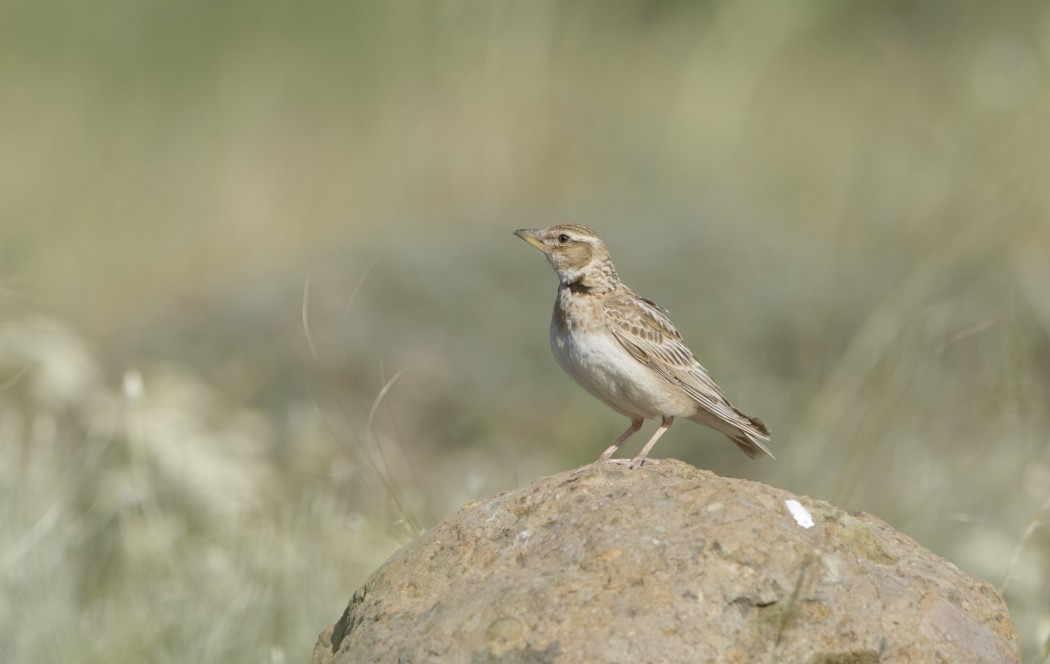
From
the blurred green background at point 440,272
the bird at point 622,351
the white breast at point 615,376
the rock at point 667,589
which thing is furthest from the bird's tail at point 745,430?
the rock at point 667,589

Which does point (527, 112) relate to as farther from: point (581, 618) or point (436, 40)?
point (581, 618)

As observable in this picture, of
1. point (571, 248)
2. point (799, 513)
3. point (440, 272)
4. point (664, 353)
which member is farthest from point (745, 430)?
point (440, 272)

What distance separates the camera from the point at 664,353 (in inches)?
243

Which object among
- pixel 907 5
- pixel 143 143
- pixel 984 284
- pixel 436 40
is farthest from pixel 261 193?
pixel 907 5

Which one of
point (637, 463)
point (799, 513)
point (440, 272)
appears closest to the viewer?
point (799, 513)

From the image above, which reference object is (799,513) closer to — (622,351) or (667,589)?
(667,589)

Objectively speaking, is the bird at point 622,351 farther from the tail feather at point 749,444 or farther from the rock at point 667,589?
the rock at point 667,589

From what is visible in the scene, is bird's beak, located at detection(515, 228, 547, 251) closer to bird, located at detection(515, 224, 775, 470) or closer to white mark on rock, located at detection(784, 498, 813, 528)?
bird, located at detection(515, 224, 775, 470)

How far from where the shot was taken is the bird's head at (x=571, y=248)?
6.45 metres

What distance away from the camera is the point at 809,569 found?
12.7 ft

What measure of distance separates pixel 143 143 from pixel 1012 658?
15.5m

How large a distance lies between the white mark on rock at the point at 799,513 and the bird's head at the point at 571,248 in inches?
94.1

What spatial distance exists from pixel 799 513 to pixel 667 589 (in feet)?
1.91

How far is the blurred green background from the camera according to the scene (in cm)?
722
